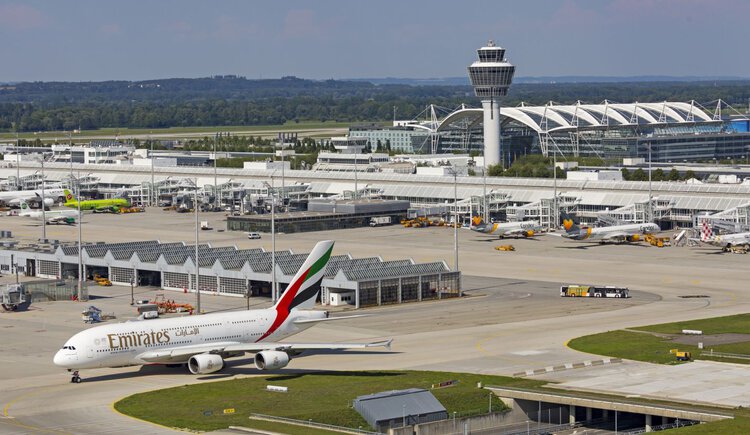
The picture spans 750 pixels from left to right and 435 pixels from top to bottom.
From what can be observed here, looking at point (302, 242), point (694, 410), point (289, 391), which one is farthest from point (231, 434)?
point (302, 242)

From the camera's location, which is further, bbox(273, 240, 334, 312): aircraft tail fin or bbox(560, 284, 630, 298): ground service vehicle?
bbox(560, 284, 630, 298): ground service vehicle

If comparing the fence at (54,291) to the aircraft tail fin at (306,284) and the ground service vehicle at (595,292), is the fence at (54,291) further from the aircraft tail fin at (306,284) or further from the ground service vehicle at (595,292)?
the ground service vehicle at (595,292)

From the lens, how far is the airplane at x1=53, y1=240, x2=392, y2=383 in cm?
9125

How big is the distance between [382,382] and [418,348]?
53.4 ft

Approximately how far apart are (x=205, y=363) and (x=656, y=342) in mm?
36961

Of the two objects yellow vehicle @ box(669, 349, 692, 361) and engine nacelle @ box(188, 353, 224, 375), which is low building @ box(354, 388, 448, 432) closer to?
engine nacelle @ box(188, 353, 224, 375)

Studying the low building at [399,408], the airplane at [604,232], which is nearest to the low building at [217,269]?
the low building at [399,408]

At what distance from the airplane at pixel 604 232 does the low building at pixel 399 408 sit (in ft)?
359

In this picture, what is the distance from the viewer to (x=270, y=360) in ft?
303

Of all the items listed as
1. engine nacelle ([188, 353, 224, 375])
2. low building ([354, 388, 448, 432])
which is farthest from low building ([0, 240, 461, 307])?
low building ([354, 388, 448, 432])

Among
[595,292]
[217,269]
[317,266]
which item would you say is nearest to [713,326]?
[595,292]

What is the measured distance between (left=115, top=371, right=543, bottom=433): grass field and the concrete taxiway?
242 centimetres

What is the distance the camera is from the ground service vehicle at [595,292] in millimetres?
138625

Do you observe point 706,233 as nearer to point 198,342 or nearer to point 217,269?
point 217,269
